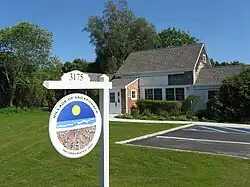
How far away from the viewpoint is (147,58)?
31.3 metres

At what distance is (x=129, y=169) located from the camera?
741cm

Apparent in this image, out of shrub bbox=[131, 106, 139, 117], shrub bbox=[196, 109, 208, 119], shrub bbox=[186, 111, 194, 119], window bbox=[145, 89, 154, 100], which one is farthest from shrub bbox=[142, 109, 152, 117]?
shrub bbox=[196, 109, 208, 119]

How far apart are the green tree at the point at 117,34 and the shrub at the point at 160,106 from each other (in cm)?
1687

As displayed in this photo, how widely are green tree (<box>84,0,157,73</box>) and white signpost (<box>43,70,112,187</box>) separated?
3876 centimetres

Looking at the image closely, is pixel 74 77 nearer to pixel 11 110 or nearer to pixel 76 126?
pixel 76 126

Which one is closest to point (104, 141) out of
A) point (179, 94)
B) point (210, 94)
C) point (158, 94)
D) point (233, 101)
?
point (233, 101)

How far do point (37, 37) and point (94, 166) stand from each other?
28183 mm

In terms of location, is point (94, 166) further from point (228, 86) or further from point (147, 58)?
point (147, 58)

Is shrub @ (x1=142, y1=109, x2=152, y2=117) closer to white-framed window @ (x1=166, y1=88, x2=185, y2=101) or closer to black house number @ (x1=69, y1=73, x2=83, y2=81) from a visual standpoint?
white-framed window @ (x1=166, y1=88, x2=185, y2=101)

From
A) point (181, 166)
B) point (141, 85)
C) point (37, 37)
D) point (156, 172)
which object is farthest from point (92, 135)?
point (37, 37)

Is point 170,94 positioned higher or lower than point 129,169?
higher

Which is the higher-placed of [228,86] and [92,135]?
[228,86]

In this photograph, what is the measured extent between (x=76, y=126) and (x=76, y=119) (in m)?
0.09

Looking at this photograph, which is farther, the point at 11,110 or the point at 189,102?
the point at 11,110
